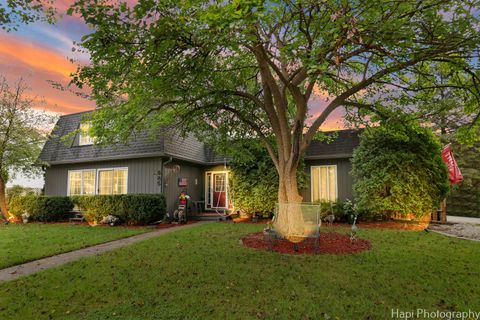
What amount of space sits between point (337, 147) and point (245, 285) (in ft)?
34.3

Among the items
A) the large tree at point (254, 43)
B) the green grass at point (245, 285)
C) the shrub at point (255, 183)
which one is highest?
the large tree at point (254, 43)

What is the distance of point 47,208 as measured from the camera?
1384 cm

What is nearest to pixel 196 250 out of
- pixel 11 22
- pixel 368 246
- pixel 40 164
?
pixel 368 246

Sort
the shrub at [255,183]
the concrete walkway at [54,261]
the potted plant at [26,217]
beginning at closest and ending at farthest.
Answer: the concrete walkway at [54,261], the shrub at [255,183], the potted plant at [26,217]

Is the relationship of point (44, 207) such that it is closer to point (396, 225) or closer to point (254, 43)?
point (254, 43)

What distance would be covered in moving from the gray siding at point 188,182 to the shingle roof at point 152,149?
548 mm

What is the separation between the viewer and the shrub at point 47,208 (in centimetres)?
1386

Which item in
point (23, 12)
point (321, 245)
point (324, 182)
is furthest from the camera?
point (324, 182)

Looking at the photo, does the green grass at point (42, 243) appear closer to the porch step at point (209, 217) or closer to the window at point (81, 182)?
the porch step at point (209, 217)

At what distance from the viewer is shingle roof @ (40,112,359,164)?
13.0 m

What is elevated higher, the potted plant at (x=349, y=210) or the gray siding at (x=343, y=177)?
the gray siding at (x=343, y=177)

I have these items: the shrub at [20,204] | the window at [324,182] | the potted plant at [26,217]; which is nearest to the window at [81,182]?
the shrub at [20,204]

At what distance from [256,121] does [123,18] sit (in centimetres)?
615

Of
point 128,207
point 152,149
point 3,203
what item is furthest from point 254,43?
point 3,203
